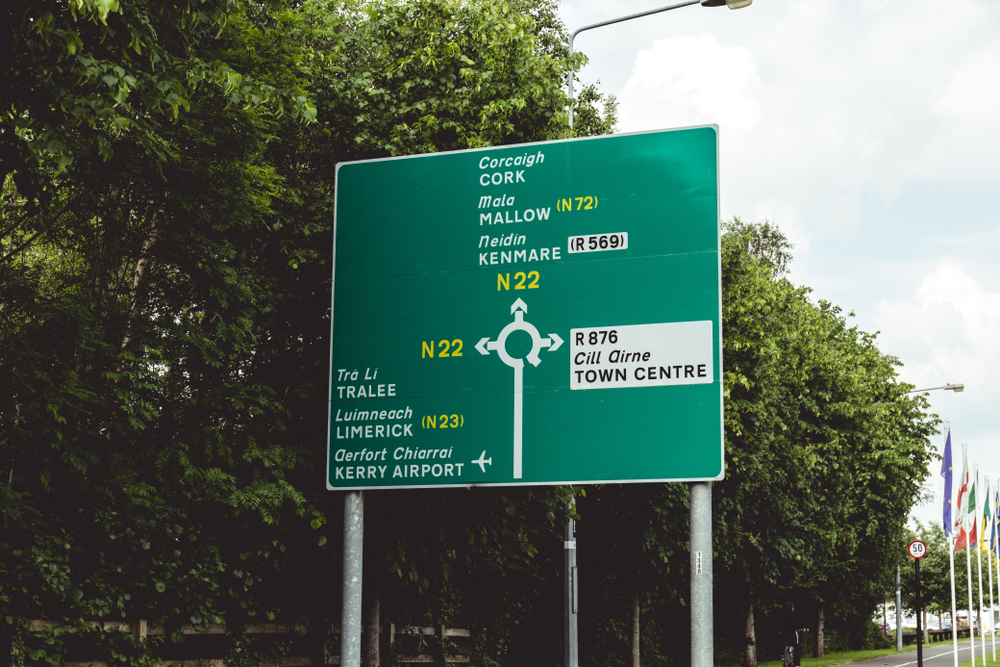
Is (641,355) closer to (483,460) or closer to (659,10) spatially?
(483,460)

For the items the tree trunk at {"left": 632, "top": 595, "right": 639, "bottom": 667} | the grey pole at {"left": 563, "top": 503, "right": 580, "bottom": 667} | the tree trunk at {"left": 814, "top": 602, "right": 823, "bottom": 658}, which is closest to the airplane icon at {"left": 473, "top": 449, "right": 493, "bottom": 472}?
the grey pole at {"left": 563, "top": 503, "right": 580, "bottom": 667}

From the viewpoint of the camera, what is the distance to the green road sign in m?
7.57

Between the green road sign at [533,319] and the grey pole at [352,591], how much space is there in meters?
0.28

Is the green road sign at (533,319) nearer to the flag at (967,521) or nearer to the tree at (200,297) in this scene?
the tree at (200,297)

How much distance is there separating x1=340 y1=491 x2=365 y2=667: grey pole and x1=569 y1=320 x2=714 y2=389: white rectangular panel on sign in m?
1.98

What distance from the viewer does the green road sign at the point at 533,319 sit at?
7.57m

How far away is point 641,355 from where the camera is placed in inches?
301

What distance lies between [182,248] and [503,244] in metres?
3.59

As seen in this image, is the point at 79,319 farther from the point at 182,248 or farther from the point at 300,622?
the point at 300,622

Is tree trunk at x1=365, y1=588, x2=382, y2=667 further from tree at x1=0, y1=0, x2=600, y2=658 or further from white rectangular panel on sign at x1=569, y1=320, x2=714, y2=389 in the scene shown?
white rectangular panel on sign at x1=569, y1=320, x2=714, y2=389

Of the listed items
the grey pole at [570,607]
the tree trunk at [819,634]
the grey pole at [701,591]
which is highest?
the grey pole at [701,591]

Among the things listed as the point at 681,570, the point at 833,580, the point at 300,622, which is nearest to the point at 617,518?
the point at 681,570

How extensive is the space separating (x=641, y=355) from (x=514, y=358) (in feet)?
3.18

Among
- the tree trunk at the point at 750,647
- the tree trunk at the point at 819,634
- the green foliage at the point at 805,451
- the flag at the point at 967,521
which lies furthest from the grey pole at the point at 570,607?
the tree trunk at the point at 819,634
